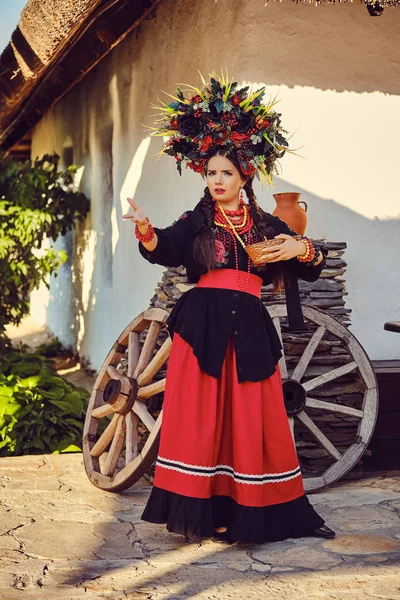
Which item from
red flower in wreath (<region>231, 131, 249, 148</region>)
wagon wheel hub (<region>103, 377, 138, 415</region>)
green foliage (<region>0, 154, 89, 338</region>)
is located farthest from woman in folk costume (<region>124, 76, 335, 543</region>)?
green foliage (<region>0, 154, 89, 338</region>)

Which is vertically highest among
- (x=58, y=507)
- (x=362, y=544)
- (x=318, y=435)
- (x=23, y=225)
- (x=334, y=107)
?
(x=334, y=107)

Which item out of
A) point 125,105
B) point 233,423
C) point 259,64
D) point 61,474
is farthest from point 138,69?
point 233,423

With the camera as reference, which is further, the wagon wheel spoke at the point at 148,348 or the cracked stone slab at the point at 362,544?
the wagon wheel spoke at the point at 148,348

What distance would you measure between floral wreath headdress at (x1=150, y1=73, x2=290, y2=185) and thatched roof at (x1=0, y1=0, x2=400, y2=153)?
5.10ft

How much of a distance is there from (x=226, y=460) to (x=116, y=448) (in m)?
0.96

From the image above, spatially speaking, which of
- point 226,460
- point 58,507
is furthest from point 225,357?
point 58,507

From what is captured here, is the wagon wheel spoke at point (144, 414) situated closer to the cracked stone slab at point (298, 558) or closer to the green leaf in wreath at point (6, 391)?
the cracked stone slab at point (298, 558)

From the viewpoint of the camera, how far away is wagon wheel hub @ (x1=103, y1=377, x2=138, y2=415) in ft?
13.7

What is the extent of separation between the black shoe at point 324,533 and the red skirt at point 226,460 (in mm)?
24

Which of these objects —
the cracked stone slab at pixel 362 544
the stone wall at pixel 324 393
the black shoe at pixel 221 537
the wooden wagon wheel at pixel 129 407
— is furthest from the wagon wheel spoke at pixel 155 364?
the cracked stone slab at pixel 362 544

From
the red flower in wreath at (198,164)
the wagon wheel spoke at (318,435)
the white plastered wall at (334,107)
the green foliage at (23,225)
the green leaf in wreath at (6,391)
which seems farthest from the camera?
the green foliage at (23,225)

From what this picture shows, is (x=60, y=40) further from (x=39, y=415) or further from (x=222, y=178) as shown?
(x=222, y=178)

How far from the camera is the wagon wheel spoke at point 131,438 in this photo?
4.12 metres

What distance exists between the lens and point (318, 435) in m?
4.25
